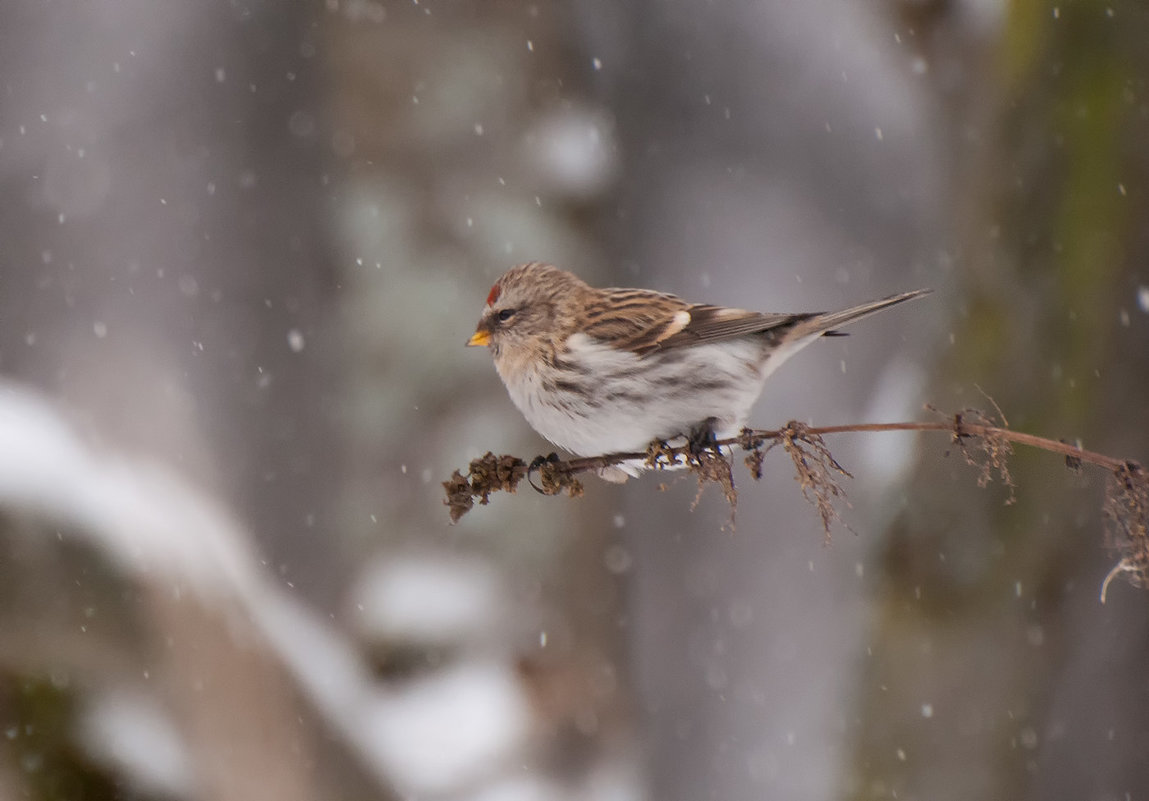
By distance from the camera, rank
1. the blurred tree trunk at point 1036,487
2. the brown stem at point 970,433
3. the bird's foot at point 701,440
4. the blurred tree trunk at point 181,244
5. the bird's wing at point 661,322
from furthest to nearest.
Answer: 1. the blurred tree trunk at point 181,244
2. the blurred tree trunk at point 1036,487
3. the bird's wing at point 661,322
4. the bird's foot at point 701,440
5. the brown stem at point 970,433

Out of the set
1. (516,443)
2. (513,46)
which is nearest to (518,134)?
(513,46)

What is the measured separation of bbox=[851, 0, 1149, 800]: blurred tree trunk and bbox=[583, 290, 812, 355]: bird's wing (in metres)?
1.59

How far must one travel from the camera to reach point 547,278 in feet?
7.90

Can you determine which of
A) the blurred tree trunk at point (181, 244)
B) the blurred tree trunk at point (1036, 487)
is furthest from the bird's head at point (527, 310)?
the blurred tree trunk at point (181, 244)

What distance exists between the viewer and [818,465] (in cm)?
161

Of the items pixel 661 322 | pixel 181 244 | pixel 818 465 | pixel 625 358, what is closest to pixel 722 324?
pixel 661 322

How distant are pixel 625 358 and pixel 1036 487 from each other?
81.0 inches

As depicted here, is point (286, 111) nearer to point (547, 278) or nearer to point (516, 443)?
point (516, 443)

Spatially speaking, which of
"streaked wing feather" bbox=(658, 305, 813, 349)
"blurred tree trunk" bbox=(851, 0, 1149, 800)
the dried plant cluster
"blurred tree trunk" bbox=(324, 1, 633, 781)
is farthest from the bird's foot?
"blurred tree trunk" bbox=(324, 1, 633, 781)

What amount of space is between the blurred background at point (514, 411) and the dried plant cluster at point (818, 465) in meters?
2.17

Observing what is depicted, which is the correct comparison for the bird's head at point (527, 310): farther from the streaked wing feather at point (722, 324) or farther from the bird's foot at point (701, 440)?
the bird's foot at point (701, 440)

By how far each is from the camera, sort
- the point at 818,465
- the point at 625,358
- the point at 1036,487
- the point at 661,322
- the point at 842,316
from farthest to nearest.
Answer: the point at 1036,487 < the point at 661,322 < the point at 625,358 < the point at 842,316 < the point at 818,465

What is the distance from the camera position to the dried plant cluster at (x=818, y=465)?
4.38 feet

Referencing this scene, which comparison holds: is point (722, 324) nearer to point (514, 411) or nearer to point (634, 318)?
point (634, 318)
